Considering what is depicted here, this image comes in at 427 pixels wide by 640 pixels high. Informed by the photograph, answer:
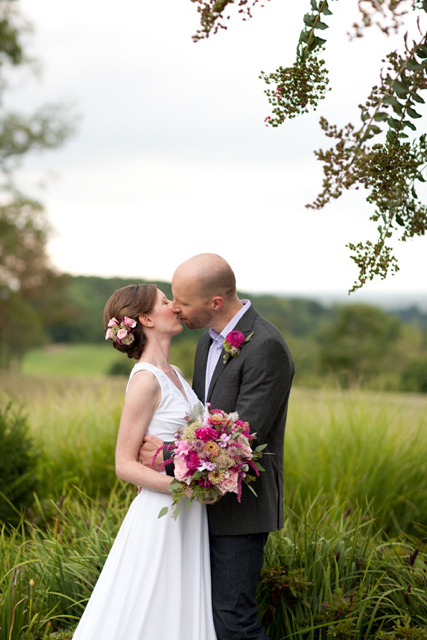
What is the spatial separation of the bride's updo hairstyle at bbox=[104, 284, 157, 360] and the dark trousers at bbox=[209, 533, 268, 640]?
1041 millimetres

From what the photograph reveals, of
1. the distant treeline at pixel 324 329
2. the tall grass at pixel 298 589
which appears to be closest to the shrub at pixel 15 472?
the tall grass at pixel 298 589

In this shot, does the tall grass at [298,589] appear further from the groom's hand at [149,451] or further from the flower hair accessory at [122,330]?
the flower hair accessory at [122,330]

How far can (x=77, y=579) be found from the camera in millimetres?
3828

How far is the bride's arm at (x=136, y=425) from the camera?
9.89 feet

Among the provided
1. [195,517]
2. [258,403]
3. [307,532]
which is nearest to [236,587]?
[195,517]

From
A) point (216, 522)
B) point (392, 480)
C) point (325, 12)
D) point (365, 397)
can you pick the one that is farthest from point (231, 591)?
point (365, 397)

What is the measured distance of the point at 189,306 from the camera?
3.13 metres

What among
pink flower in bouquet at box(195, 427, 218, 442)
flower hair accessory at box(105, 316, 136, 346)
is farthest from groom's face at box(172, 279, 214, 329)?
pink flower in bouquet at box(195, 427, 218, 442)

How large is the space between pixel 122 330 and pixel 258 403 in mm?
784

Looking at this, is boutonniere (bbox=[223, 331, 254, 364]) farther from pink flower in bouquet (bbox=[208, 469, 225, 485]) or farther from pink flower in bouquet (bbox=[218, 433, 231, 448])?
pink flower in bouquet (bbox=[208, 469, 225, 485])

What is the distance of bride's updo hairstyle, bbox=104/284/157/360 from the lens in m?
3.27

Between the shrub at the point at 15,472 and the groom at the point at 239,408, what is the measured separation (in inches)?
101

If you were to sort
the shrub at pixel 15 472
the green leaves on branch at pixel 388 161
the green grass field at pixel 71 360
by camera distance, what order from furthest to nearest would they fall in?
the green grass field at pixel 71 360 → the shrub at pixel 15 472 → the green leaves on branch at pixel 388 161

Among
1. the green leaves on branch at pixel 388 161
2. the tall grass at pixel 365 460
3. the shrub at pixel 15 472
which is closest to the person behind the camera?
the green leaves on branch at pixel 388 161
